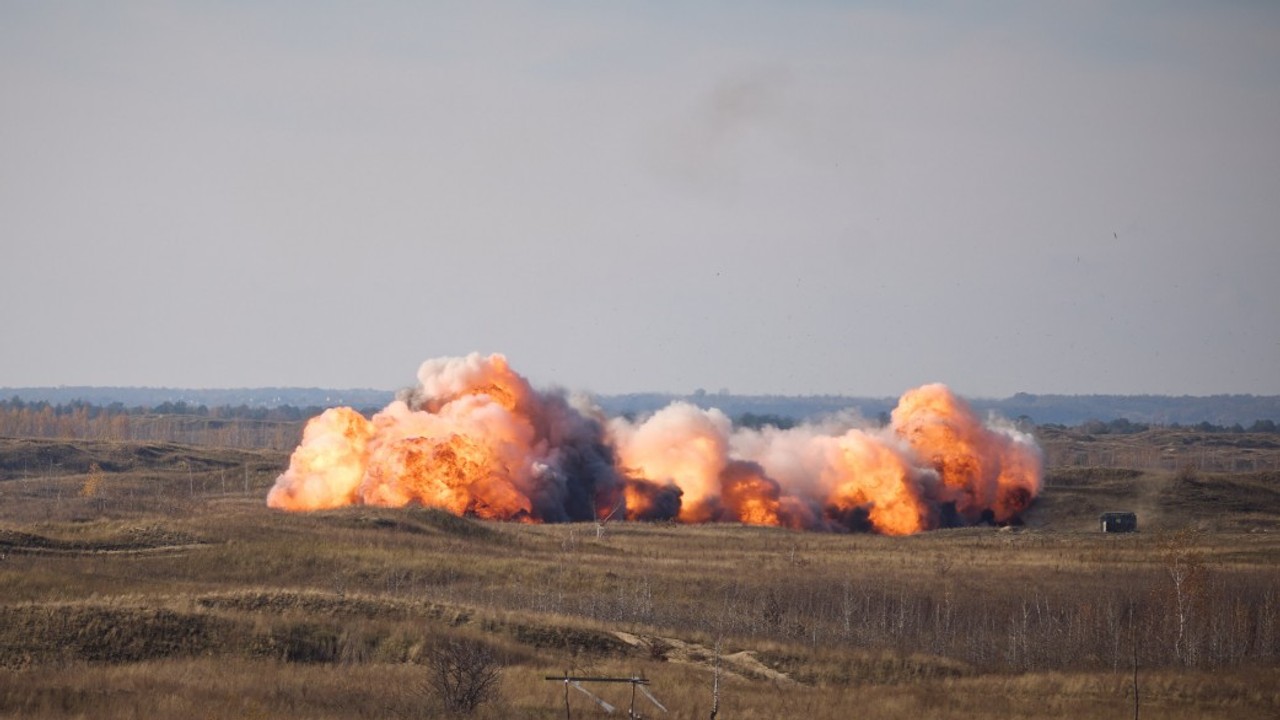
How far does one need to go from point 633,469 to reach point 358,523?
145ft

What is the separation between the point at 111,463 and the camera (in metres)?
196

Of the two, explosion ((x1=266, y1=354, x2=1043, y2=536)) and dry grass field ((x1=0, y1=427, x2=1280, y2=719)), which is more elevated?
explosion ((x1=266, y1=354, x2=1043, y2=536))

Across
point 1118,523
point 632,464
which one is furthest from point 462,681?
point 632,464

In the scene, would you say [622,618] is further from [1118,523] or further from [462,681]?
[1118,523]

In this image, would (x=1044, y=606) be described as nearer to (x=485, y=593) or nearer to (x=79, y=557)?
(x=485, y=593)

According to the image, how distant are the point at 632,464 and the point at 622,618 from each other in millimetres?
71784

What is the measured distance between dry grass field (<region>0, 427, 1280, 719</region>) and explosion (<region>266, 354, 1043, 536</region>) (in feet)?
27.4

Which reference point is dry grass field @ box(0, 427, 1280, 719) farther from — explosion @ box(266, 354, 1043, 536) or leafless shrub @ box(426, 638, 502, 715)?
explosion @ box(266, 354, 1043, 536)

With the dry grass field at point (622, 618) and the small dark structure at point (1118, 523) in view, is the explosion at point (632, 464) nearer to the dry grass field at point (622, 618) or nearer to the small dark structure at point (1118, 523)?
the dry grass field at point (622, 618)

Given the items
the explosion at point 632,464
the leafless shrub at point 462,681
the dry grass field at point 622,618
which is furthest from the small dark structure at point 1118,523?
the leafless shrub at point 462,681

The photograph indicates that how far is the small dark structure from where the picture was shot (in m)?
127

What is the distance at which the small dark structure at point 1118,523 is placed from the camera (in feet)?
416

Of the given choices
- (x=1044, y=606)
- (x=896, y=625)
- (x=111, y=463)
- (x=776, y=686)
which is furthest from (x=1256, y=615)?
(x=111, y=463)

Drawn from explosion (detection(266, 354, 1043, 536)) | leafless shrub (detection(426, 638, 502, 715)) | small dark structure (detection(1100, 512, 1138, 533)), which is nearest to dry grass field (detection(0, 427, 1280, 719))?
leafless shrub (detection(426, 638, 502, 715))
